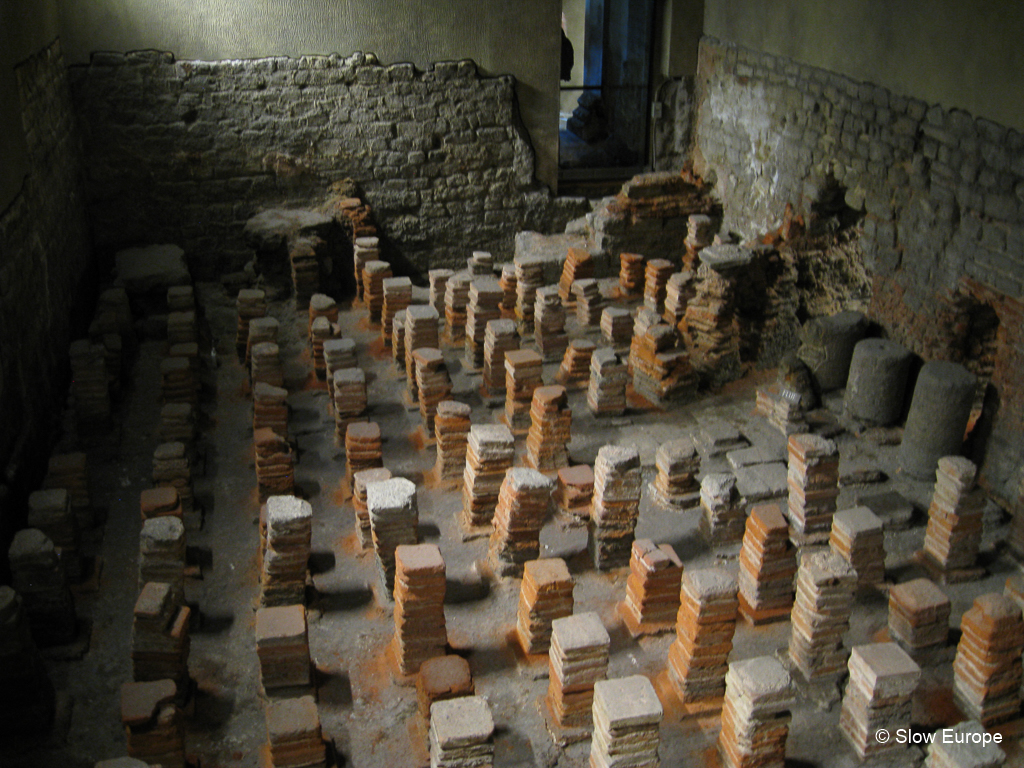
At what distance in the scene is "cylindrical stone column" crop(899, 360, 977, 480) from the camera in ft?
22.8

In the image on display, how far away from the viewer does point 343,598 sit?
5.97m

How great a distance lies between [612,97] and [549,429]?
7862mm

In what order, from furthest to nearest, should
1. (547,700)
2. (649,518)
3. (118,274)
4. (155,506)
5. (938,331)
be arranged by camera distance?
(118,274), (938,331), (649,518), (155,506), (547,700)

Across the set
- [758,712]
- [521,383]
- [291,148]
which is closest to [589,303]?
[521,383]

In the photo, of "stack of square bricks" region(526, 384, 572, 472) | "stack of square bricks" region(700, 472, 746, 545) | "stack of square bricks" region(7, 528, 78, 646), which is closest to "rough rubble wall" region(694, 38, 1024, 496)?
"stack of square bricks" region(700, 472, 746, 545)

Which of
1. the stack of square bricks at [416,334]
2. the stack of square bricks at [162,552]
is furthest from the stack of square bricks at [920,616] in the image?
the stack of square bricks at [416,334]

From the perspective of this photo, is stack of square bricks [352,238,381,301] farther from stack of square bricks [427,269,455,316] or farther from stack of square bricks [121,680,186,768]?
stack of square bricks [121,680,186,768]

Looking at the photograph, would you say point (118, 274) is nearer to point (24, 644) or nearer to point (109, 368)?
point (109, 368)

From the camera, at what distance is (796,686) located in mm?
5301

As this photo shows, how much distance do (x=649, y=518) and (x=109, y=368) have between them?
4.62 meters

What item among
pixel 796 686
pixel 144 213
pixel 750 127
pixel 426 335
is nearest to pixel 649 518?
pixel 796 686

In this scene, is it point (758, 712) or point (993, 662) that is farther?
point (993, 662)

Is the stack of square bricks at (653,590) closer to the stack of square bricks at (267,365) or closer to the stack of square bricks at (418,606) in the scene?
the stack of square bricks at (418,606)

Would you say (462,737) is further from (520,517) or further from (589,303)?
(589,303)
